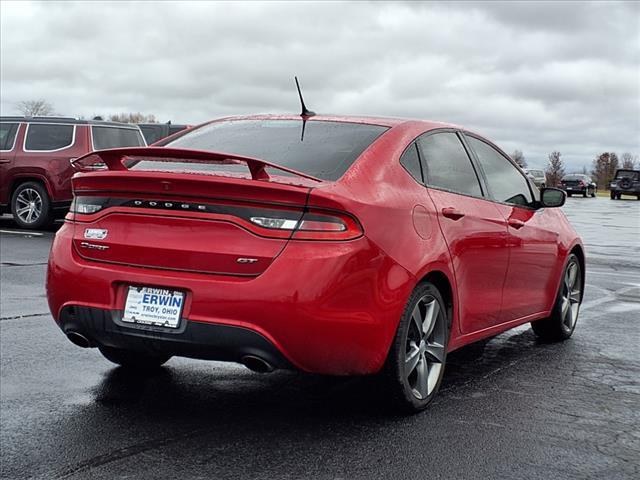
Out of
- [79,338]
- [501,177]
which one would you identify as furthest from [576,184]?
[79,338]

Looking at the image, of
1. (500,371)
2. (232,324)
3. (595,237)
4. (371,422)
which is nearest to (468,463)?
(371,422)

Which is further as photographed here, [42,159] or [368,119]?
[42,159]

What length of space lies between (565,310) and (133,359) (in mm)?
3380

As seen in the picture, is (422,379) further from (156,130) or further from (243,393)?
(156,130)

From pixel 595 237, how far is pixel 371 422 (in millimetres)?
16623

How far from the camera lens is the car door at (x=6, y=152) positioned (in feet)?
53.6

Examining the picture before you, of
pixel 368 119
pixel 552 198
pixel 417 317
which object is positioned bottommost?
pixel 417 317

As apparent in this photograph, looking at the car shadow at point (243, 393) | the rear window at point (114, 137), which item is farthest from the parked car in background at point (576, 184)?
the car shadow at point (243, 393)

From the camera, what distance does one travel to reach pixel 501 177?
6.20 meters

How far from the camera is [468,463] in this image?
13.1 ft

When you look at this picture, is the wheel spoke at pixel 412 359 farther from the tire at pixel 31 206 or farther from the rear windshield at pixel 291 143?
the tire at pixel 31 206

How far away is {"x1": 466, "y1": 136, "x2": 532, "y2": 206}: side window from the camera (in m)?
5.95

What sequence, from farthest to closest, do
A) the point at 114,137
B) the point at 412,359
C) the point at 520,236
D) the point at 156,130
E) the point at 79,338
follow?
the point at 156,130
the point at 114,137
the point at 520,236
the point at 412,359
the point at 79,338

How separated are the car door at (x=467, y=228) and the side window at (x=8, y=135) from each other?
12.6 metres
